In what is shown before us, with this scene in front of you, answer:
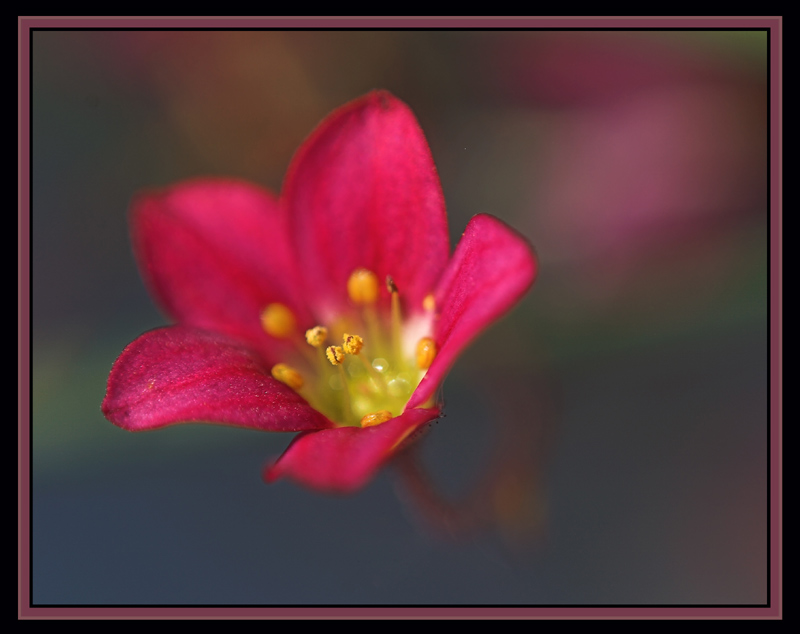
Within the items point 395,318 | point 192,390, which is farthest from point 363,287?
point 192,390

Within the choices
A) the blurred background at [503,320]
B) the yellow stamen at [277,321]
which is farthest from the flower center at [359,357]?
the blurred background at [503,320]

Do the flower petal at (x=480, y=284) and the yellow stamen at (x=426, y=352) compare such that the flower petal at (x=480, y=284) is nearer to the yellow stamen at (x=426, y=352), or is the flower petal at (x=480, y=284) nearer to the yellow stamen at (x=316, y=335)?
the yellow stamen at (x=426, y=352)

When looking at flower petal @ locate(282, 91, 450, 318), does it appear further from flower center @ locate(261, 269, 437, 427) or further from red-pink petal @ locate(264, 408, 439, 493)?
red-pink petal @ locate(264, 408, 439, 493)

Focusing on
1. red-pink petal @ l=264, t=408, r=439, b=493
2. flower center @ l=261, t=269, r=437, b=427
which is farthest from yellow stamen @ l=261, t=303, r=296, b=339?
red-pink petal @ l=264, t=408, r=439, b=493

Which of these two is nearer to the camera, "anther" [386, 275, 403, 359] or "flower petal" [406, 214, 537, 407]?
"flower petal" [406, 214, 537, 407]

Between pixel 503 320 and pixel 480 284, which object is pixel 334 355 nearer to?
pixel 480 284

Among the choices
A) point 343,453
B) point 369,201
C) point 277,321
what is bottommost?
point 343,453
